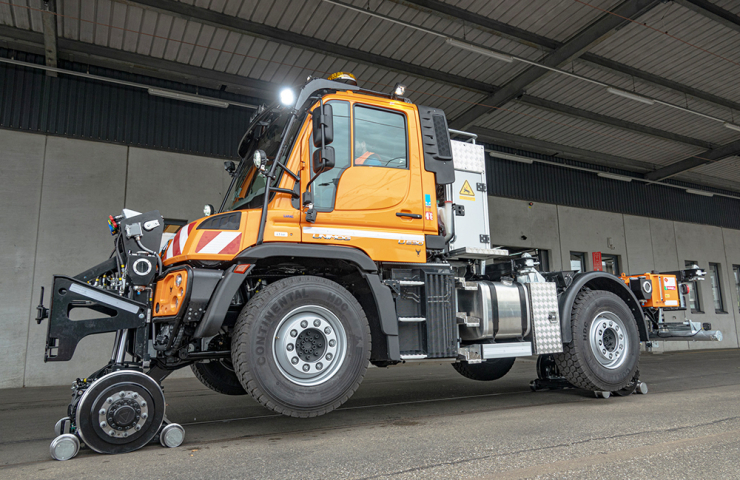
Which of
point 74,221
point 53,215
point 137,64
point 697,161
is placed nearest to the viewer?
point 53,215

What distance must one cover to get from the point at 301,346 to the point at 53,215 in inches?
337

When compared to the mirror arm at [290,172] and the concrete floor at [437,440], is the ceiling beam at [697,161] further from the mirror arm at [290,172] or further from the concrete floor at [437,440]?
the mirror arm at [290,172]

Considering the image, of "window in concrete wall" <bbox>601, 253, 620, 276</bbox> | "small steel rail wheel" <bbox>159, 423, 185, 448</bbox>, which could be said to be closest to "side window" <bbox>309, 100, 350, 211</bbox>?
"small steel rail wheel" <bbox>159, 423, 185, 448</bbox>

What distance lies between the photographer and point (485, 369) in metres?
6.82

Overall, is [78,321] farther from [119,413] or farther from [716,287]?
[716,287]

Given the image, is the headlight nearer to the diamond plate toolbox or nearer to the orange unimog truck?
the orange unimog truck

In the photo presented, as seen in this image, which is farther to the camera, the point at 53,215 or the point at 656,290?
the point at 53,215

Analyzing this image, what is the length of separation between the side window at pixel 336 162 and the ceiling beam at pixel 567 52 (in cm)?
823

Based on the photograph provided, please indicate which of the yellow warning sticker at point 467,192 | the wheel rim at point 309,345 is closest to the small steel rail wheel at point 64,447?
the wheel rim at point 309,345

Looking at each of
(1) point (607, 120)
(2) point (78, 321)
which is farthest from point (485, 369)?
(1) point (607, 120)

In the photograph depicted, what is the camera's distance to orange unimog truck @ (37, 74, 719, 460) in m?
3.46

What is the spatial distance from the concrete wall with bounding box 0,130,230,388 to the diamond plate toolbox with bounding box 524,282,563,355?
867 centimetres

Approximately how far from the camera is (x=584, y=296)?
18.0 ft

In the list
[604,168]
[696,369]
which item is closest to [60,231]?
[696,369]
